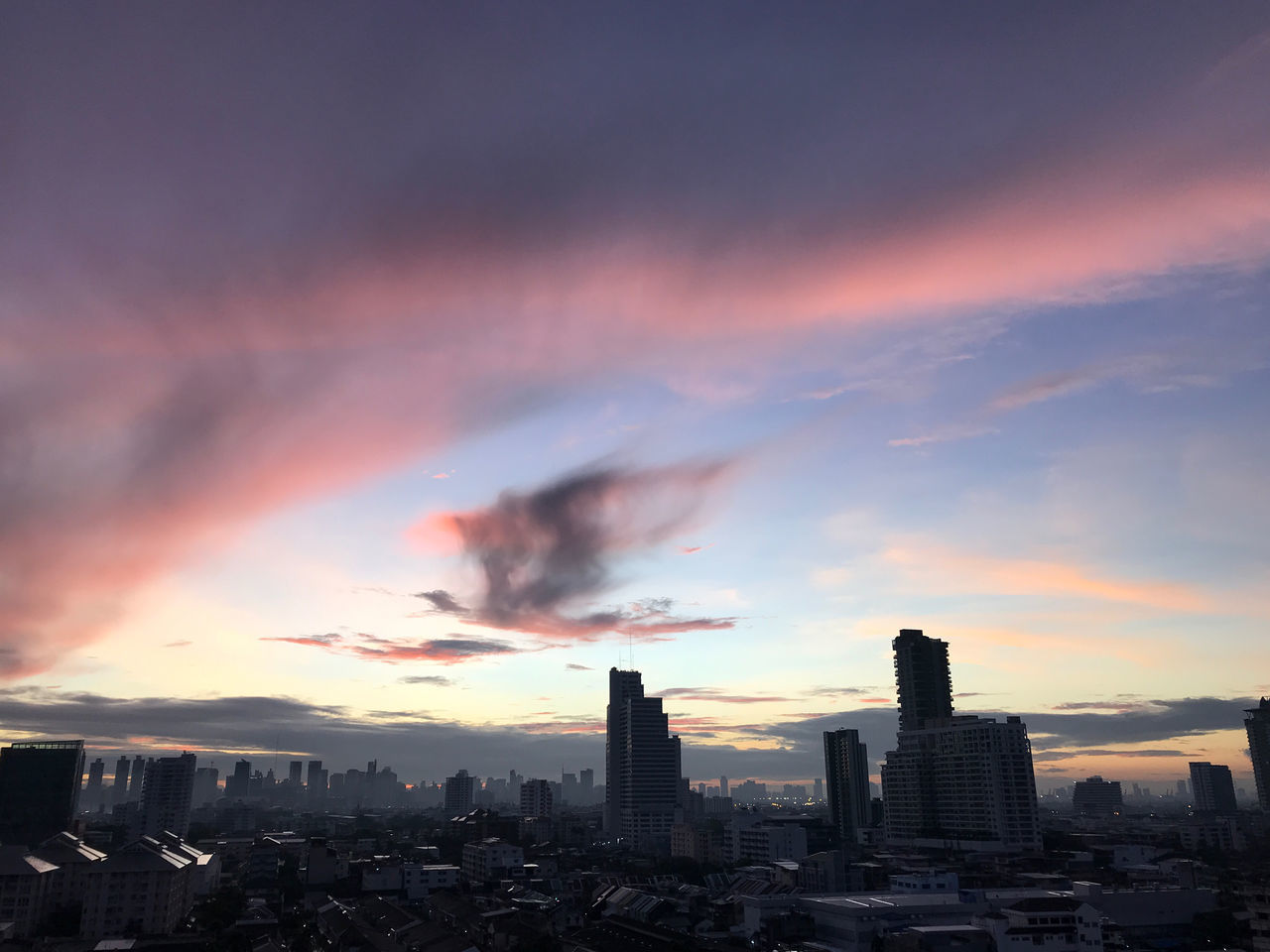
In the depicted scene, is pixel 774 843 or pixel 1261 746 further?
pixel 1261 746

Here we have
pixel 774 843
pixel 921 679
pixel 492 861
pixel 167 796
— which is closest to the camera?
pixel 492 861

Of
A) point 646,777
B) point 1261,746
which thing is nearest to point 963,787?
point 646,777

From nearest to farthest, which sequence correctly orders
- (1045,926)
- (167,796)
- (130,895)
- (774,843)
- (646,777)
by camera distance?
1. (1045,926)
2. (130,895)
3. (774,843)
4. (167,796)
5. (646,777)

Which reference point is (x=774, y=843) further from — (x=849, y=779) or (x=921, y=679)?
(x=849, y=779)

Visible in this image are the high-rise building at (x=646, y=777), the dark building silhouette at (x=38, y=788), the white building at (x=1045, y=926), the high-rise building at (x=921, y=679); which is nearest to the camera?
the white building at (x=1045, y=926)

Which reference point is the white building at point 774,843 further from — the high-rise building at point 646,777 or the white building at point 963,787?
the high-rise building at point 646,777

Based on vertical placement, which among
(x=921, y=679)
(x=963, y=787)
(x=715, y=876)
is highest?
(x=921, y=679)

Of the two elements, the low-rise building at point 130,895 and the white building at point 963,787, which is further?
the white building at point 963,787

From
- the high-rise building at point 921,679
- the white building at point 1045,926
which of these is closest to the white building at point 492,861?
the white building at point 1045,926
